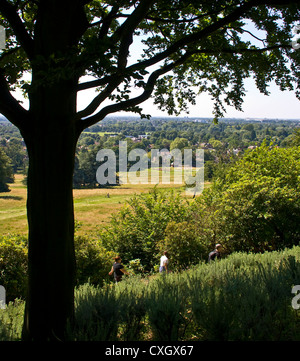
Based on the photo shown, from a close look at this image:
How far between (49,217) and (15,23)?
2.75 metres

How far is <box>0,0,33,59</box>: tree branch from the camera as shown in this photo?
4.28 meters

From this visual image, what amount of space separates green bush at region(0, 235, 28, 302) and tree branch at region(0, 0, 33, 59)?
7.09m

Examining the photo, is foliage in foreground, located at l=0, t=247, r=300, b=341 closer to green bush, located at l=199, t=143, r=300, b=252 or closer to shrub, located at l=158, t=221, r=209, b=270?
shrub, located at l=158, t=221, r=209, b=270

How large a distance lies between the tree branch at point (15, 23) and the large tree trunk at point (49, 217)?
0.81 m

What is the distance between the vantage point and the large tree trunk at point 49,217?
4129mm

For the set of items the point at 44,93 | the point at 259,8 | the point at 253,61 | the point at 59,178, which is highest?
the point at 259,8

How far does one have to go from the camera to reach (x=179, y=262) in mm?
14773

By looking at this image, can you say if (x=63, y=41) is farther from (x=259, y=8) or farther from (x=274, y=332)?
(x=274, y=332)

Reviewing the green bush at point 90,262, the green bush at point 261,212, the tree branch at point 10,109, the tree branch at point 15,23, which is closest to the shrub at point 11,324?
the tree branch at point 10,109

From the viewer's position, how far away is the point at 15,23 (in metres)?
4.36

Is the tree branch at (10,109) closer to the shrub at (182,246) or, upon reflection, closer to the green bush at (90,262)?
the green bush at (90,262)
